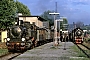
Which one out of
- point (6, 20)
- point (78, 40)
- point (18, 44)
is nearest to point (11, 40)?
point (18, 44)

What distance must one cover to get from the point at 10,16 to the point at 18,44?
14759 mm

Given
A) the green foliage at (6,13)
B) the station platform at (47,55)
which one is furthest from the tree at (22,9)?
the station platform at (47,55)

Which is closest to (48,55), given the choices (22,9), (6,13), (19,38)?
(19,38)

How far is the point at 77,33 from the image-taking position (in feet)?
191

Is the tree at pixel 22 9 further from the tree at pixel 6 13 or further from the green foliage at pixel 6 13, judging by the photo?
the tree at pixel 6 13

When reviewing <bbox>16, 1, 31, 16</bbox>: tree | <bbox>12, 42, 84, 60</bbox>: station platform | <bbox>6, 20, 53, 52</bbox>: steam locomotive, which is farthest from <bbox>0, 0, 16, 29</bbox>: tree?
<bbox>16, 1, 31, 16</bbox>: tree

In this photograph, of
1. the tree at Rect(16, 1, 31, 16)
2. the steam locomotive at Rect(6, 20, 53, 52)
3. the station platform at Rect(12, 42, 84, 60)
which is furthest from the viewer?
the tree at Rect(16, 1, 31, 16)

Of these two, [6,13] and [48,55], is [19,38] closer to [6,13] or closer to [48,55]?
[48,55]

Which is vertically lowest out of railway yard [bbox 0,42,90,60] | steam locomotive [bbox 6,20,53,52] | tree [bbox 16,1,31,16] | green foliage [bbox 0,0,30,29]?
railway yard [bbox 0,42,90,60]

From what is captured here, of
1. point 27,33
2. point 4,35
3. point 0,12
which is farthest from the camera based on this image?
point 4,35

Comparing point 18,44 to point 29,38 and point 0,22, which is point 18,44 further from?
point 0,22

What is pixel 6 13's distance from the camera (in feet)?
132

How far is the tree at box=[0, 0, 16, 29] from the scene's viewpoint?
40306mm

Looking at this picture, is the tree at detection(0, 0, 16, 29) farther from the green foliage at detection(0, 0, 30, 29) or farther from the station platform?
Answer: the station platform
